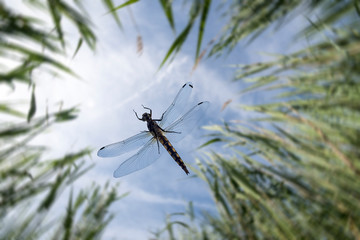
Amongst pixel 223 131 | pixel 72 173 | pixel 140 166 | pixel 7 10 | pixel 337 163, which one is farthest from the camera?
pixel 140 166

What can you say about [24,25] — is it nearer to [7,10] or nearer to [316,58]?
[7,10]

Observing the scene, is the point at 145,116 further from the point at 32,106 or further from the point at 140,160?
the point at 32,106

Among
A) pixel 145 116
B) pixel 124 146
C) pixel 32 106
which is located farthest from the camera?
pixel 145 116

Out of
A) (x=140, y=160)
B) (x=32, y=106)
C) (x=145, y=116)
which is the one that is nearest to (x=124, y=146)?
(x=140, y=160)

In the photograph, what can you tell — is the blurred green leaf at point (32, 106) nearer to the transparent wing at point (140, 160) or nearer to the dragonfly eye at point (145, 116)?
the transparent wing at point (140, 160)

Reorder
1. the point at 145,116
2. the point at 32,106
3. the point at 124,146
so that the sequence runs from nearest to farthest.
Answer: the point at 32,106
the point at 124,146
the point at 145,116

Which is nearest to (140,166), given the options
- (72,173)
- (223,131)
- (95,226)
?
(95,226)

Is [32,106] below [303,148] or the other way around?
the other way around

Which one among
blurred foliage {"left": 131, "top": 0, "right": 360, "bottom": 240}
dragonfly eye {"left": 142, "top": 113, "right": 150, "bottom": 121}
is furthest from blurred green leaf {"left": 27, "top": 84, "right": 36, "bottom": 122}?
dragonfly eye {"left": 142, "top": 113, "right": 150, "bottom": 121}
